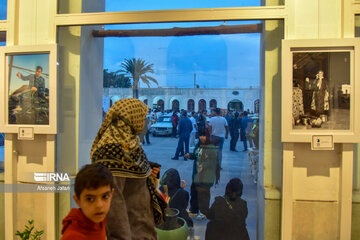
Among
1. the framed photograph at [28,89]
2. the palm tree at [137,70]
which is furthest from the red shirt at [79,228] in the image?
the palm tree at [137,70]

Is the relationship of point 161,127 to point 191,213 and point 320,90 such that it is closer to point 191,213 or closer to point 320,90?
point 191,213

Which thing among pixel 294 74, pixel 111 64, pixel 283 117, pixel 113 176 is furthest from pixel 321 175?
pixel 111 64

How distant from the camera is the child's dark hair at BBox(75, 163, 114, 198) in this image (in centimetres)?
122

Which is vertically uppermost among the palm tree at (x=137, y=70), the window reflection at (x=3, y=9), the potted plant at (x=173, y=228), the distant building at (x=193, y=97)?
the window reflection at (x=3, y=9)

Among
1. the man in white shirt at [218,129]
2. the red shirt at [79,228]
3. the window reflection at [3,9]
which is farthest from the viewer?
the man in white shirt at [218,129]

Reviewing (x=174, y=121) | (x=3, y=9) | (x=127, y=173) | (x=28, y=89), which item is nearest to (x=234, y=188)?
(x=174, y=121)

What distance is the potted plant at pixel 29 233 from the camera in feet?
8.85

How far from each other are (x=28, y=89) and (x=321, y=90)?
9.67ft

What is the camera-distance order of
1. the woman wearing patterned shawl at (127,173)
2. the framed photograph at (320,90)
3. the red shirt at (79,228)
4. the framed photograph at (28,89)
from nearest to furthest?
the red shirt at (79,228), the woman wearing patterned shawl at (127,173), the framed photograph at (320,90), the framed photograph at (28,89)

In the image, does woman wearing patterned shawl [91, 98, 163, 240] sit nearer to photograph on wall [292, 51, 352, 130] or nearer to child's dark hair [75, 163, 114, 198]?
child's dark hair [75, 163, 114, 198]

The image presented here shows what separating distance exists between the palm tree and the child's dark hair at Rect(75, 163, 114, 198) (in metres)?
1.95

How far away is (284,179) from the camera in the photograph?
243 cm

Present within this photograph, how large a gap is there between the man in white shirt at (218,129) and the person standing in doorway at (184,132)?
0.27 meters

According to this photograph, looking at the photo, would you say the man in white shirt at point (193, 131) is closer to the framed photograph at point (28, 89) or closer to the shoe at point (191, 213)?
the shoe at point (191, 213)
